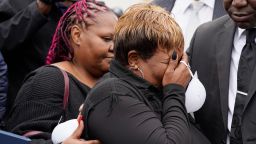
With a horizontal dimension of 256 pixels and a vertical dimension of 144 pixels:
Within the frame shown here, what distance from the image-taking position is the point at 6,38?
3707 millimetres

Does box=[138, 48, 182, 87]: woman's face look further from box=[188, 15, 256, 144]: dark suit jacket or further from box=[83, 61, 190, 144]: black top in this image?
box=[188, 15, 256, 144]: dark suit jacket

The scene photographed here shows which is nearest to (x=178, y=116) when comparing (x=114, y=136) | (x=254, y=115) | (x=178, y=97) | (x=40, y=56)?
(x=178, y=97)

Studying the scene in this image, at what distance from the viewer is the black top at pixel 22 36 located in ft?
12.1

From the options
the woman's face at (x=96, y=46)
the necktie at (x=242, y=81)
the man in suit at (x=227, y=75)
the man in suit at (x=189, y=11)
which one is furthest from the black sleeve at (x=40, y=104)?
the man in suit at (x=189, y=11)

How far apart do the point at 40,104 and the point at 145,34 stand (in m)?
0.90

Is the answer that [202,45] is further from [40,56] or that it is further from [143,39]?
[40,56]

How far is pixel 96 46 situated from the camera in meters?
3.12

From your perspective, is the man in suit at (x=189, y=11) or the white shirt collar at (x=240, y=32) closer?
the white shirt collar at (x=240, y=32)

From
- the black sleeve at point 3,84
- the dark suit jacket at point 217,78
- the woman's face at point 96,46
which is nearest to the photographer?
the dark suit jacket at point 217,78

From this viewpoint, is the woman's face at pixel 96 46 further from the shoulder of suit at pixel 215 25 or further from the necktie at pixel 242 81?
the necktie at pixel 242 81

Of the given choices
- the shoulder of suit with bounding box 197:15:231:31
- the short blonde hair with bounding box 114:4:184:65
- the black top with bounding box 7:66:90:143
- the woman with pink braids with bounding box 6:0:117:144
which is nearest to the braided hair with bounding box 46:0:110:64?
the woman with pink braids with bounding box 6:0:117:144

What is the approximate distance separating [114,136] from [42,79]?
3.03 ft

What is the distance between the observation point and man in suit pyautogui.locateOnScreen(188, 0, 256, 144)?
8.37 feet

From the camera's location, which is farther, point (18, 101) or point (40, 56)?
point (40, 56)
